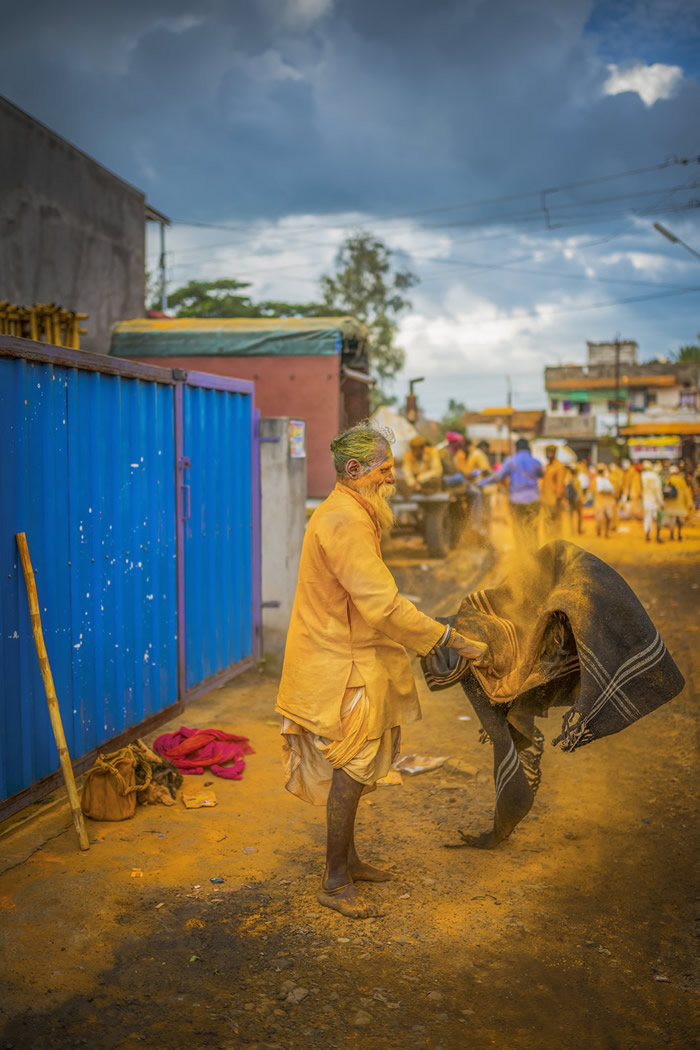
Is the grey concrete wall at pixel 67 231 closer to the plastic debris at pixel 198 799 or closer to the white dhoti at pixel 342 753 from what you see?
the plastic debris at pixel 198 799

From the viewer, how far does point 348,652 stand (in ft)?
11.8

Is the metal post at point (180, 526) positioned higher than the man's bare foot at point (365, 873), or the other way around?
the metal post at point (180, 526)

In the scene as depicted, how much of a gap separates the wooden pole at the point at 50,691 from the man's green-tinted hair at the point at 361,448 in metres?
1.60

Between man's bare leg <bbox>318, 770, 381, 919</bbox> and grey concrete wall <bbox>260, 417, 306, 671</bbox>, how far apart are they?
3.98 metres

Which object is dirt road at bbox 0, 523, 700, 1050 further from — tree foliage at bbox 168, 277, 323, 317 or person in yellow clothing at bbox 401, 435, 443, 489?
tree foliage at bbox 168, 277, 323, 317

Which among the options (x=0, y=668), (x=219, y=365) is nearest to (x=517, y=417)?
(x=219, y=365)

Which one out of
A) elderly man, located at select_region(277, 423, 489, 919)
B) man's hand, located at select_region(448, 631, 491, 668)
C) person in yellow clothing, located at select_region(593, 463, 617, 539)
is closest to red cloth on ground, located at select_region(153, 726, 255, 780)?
elderly man, located at select_region(277, 423, 489, 919)

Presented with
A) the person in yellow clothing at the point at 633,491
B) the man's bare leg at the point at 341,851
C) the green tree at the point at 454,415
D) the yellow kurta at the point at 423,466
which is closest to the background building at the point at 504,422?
the green tree at the point at 454,415

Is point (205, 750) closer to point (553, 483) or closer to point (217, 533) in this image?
point (217, 533)

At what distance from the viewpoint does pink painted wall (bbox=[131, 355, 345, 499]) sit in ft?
41.2

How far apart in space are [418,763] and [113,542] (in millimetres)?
2263

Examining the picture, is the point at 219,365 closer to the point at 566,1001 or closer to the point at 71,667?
the point at 71,667

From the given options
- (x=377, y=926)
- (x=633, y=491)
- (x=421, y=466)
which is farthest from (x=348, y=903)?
(x=633, y=491)

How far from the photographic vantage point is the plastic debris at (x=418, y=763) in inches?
212
